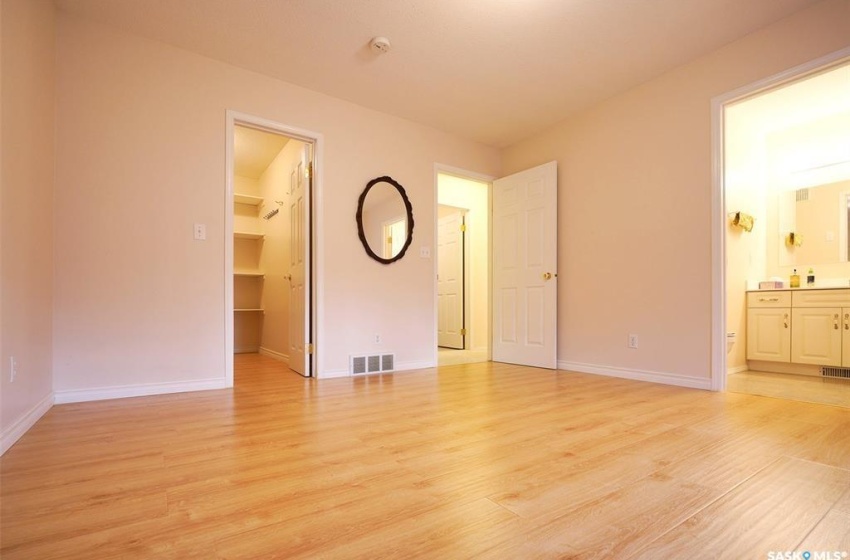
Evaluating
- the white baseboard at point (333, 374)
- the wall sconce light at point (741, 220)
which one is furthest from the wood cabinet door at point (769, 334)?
the white baseboard at point (333, 374)

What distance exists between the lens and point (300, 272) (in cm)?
391

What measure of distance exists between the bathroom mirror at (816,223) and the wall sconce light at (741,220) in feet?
2.35

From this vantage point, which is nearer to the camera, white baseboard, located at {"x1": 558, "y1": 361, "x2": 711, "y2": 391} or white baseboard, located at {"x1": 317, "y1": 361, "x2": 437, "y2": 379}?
white baseboard, located at {"x1": 558, "y1": 361, "x2": 711, "y2": 391}

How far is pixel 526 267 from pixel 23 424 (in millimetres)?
4109

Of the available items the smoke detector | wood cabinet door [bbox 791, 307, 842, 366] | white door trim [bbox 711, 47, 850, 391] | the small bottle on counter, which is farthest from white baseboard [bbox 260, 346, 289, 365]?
the small bottle on counter

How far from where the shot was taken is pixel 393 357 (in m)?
4.07

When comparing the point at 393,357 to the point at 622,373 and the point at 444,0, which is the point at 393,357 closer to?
the point at 622,373

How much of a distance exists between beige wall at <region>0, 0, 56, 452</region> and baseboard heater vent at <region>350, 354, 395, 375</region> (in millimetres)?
2132

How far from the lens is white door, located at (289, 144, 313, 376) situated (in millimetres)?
3711

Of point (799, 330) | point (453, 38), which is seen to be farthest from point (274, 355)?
point (799, 330)

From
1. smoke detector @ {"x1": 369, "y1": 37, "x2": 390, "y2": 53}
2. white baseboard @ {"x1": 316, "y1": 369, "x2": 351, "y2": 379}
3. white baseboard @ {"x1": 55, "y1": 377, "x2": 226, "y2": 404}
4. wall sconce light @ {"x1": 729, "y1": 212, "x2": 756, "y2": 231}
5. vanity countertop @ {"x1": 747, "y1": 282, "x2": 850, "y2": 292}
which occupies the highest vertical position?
smoke detector @ {"x1": 369, "y1": 37, "x2": 390, "y2": 53}

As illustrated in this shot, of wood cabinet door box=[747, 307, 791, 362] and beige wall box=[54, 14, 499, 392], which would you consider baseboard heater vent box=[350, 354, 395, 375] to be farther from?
wood cabinet door box=[747, 307, 791, 362]

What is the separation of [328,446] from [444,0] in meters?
2.68

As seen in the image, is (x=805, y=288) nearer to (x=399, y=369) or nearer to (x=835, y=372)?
(x=835, y=372)
